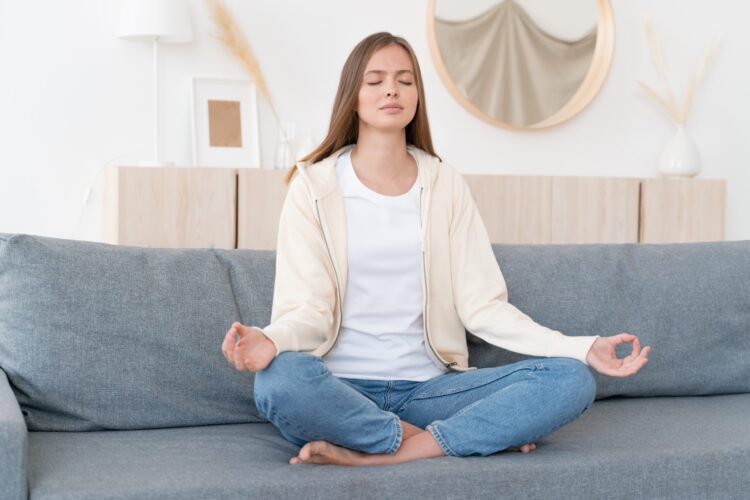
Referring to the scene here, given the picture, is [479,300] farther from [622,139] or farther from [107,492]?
[622,139]

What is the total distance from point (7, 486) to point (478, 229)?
113 cm

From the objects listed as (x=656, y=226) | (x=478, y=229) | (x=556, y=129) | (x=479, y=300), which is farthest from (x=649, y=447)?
(x=556, y=129)

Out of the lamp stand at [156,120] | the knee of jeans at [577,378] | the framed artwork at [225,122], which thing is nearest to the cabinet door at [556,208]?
the framed artwork at [225,122]

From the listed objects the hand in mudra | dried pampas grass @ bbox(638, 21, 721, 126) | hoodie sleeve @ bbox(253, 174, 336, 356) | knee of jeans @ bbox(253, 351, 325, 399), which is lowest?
knee of jeans @ bbox(253, 351, 325, 399)

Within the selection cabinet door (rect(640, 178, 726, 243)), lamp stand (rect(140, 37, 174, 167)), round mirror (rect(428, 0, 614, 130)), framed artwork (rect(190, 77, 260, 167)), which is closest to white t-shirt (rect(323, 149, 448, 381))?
lamp stand (rect(140, 37, 174, 167))

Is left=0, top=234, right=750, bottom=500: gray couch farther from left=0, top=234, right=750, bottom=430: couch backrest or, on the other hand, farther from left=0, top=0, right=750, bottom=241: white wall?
left=0, top=0, right=750, bottom=241: white wall

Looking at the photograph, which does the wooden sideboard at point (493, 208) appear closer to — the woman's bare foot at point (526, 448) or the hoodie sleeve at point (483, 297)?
the hoodie sleeve at point (483, 297)

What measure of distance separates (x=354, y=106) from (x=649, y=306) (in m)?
0.88

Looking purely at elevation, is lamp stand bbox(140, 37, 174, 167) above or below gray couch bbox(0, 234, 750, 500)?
above

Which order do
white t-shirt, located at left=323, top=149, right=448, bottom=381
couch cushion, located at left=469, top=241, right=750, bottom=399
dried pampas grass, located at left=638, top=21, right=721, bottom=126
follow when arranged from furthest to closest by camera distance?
dried pampas grass, located at left=638, top=21, right=721, bottom=126 → couch cushion, located at left=469, top=241, right=750, bottom=399 → white t-shirt, located at left=323, top=149, right=448, bottom=381

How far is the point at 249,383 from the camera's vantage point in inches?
83.9

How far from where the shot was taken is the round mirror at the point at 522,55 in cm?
388

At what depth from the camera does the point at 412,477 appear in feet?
5.68

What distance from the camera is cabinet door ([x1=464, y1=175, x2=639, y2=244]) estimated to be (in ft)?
11.9
